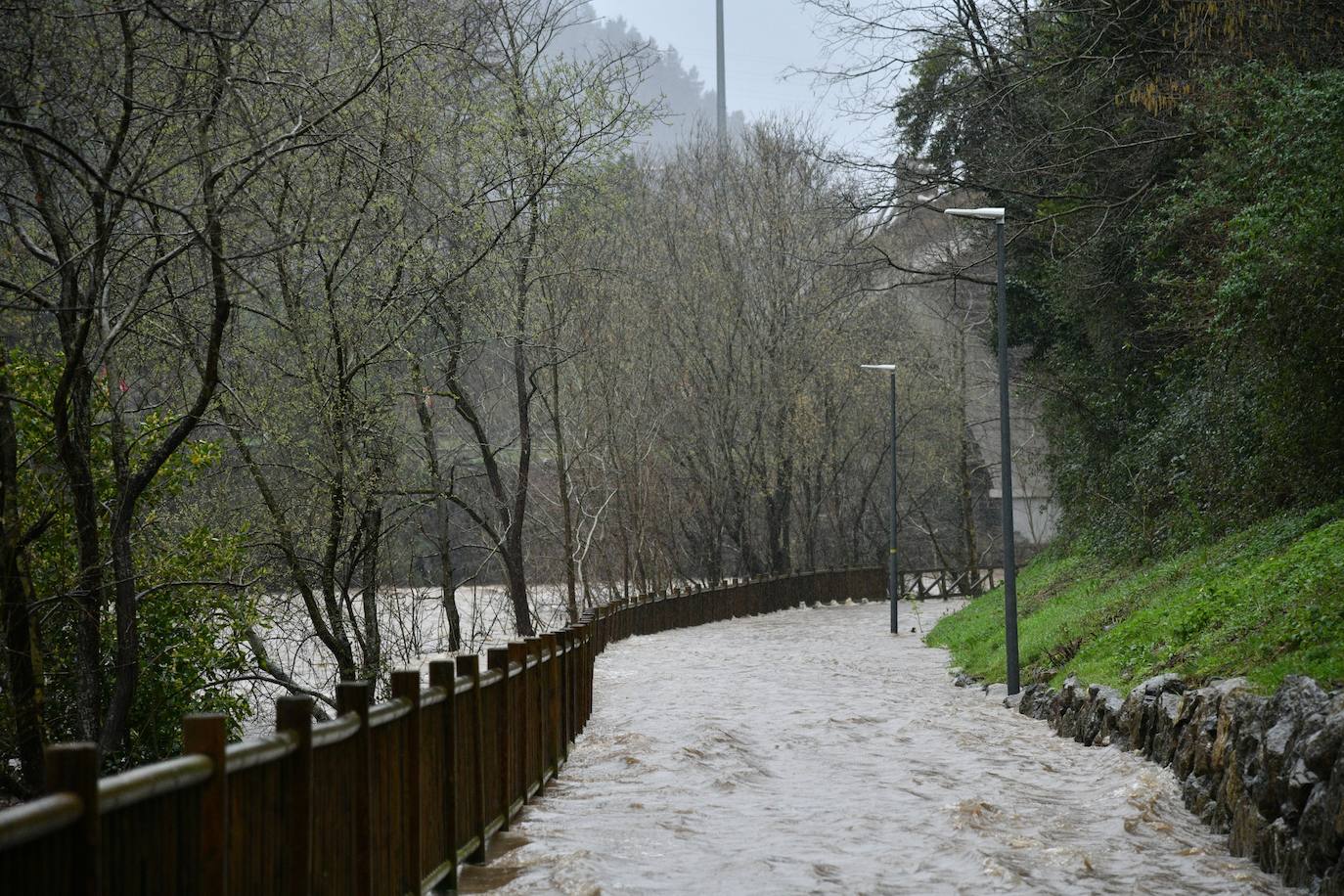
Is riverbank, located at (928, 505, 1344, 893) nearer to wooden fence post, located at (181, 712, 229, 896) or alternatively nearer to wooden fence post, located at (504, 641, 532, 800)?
wooden fence post, located at (504, 641, 532, 800)

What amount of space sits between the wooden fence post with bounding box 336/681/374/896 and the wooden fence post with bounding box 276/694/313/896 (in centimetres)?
79

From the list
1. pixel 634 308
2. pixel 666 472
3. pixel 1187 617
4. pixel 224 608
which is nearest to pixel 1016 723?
pixel 1187 617

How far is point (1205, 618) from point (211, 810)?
12.3 metres

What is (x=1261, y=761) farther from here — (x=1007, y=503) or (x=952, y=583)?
(x=952, y=583)

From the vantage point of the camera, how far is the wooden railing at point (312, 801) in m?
3.80

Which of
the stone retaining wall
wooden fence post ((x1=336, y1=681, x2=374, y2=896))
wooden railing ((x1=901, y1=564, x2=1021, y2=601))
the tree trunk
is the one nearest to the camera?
wooden fence post ((x1=336, y1=681, x2=374, y2=896))

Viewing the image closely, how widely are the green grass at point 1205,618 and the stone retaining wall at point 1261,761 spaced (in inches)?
11.8

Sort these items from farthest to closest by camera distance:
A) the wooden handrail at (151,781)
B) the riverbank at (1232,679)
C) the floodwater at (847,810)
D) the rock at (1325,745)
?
the floodwater at (847,810), the riverbank at (1232,679), the rock at (1325,745), the wooden handrail at (151,781)

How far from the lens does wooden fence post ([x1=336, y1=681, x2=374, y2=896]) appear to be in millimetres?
6320

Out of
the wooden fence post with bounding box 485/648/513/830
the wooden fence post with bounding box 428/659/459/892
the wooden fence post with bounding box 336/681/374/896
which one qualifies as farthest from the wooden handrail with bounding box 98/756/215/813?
the wooden fence post with bounding box 485/648/513/830

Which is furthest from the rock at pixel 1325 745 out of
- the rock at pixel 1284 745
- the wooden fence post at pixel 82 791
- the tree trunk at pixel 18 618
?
the tree trunk at pixel 18 618

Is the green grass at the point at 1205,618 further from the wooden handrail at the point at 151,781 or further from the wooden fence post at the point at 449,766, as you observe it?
the wooden handrail at the point at 151,781

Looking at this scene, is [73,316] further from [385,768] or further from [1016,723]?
[1016,723]

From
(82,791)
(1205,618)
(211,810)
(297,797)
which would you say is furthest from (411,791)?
(1205,618)
